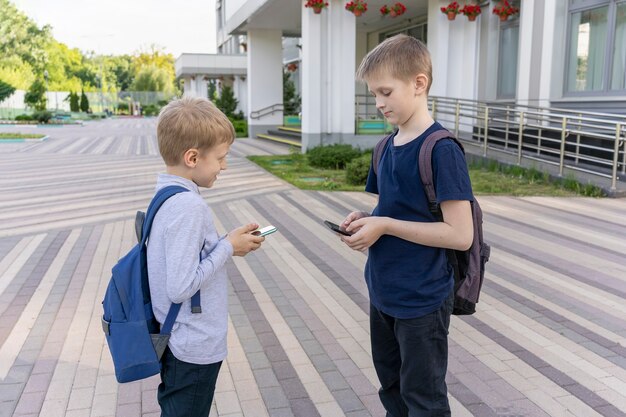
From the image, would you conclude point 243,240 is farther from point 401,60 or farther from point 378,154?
point 401,60

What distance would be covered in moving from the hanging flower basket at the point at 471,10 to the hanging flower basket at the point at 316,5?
376cm

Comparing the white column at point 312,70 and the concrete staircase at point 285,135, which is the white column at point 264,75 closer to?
the concrete staircase at point 285,135

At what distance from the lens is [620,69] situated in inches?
514

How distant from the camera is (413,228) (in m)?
2.12

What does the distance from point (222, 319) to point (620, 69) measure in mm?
13476

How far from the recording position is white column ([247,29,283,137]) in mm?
25078

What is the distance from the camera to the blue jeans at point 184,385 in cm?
213

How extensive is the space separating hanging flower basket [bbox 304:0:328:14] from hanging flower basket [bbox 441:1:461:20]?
326 centimetres

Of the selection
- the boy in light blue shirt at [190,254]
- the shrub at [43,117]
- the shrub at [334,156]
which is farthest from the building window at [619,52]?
the shrub at [43,117]

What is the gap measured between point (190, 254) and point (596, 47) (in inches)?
558

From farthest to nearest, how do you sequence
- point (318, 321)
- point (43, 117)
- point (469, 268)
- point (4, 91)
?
1. point (4, 91)
2. point (43, 117)
3. point (318, 321)
4. point (469, 268)

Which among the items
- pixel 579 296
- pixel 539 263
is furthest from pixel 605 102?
pixel 579 296

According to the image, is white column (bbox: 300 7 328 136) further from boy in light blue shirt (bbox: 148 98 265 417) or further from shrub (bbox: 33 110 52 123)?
shrub (bbox: 33 110 52 123)

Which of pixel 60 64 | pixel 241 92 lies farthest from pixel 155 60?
pixel 241 92
